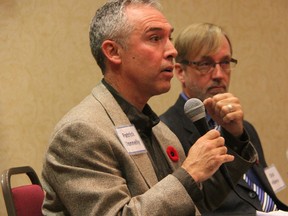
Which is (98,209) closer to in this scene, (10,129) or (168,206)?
(168,206)

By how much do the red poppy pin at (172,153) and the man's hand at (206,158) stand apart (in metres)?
0.32

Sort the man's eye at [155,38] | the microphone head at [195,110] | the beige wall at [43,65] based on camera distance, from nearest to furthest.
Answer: the microphone head at [195,110], the man's eye at [155,38], the beige wall at [43,65]

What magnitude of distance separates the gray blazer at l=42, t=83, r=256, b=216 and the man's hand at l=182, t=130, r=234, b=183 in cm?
5

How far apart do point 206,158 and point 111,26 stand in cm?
63

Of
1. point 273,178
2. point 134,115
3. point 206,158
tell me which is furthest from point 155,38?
point 273,178

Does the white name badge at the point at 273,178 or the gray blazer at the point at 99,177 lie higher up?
the gray blazer at the point at 99,177

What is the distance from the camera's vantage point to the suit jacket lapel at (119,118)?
1.59 meters

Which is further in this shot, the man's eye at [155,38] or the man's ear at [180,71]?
the man's ear at [180,71]

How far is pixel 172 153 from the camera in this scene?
1885 millimetres

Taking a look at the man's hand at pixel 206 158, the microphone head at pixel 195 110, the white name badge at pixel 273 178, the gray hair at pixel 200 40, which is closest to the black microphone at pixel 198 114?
the microphone head at pixel 195 110

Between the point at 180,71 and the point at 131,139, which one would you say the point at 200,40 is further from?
the point at 131,139

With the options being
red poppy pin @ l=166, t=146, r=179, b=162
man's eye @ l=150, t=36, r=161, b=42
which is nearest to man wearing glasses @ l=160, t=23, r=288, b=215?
red poppy pin @ l=166, t=146, r=179, b=162

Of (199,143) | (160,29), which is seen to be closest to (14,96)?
(160,29)

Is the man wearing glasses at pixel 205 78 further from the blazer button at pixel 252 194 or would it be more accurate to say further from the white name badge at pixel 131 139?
the white name badge at pixel 131 139
